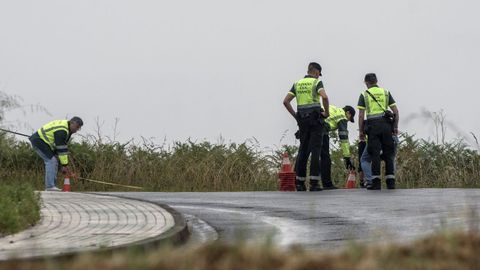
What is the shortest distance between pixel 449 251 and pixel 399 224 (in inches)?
240

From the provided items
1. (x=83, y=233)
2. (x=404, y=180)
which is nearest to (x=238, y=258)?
(x=83, y=233)

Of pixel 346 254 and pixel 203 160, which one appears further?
pixel 203 160

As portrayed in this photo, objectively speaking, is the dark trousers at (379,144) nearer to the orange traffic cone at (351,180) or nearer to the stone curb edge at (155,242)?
the orange traffic cone at (351,180)

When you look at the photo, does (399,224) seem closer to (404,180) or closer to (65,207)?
(65,207)

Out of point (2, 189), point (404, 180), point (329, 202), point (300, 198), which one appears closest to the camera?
point (2, 189)

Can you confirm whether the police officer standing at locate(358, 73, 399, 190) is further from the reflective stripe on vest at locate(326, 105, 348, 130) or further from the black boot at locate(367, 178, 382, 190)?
the reflective stripe on vest at locate(326, 105, 348, 130)

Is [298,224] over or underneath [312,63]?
underneath

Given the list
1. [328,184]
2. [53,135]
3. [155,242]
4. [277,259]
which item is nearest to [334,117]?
[328,184]

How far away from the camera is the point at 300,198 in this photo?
17141 mm

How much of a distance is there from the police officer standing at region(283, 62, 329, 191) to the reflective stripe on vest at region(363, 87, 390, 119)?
920 mm

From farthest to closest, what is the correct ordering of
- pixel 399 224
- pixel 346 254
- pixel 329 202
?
pixel 329 202 < pixel 399 224 < pixel 346 254

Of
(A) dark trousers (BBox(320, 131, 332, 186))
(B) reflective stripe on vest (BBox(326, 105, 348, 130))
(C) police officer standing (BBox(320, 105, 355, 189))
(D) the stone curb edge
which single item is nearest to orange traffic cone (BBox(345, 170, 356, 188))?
(C) police officer standing (BBox(320, 105, 355, 189))

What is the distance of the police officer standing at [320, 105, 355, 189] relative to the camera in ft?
69.5

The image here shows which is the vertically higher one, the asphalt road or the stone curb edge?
the asphalt road
